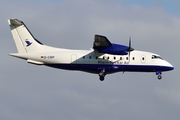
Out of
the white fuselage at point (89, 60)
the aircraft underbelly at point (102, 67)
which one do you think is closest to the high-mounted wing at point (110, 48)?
the white fuselage at point (89, 60)

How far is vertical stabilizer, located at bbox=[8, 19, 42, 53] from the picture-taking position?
6175 centimetres

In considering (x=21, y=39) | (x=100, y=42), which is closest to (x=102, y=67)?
(x=100, y=42)

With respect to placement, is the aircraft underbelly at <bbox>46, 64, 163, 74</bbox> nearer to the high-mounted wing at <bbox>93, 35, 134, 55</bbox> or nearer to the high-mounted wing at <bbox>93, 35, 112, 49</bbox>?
the high-mounted wing at <bbox>93, 35, 134, 55</bbox>

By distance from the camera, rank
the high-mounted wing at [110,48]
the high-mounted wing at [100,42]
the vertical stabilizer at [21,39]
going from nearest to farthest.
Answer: the high-mounted wing at [100,42]
the high-mounted wing at [110,48]
the vertical stabilizer at [21,39]

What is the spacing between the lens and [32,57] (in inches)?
2405

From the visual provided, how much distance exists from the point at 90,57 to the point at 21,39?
6.96 metres

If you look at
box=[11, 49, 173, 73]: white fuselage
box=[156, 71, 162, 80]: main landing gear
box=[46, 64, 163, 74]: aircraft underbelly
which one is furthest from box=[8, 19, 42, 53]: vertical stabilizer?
box=[156, 71, 162, 80]: main landing gear

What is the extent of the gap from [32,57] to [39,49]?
1.28 m

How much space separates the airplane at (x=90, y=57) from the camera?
6094cm

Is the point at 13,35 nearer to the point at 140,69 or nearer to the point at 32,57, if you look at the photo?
the point at 32,57

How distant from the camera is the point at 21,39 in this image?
62125 millimetres

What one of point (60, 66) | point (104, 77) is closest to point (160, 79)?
point (104, 77)

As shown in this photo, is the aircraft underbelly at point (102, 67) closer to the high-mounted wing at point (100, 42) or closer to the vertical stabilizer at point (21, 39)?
the high-mounted wing at point (100, 42)

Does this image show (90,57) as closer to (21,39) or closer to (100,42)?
(100,42)
